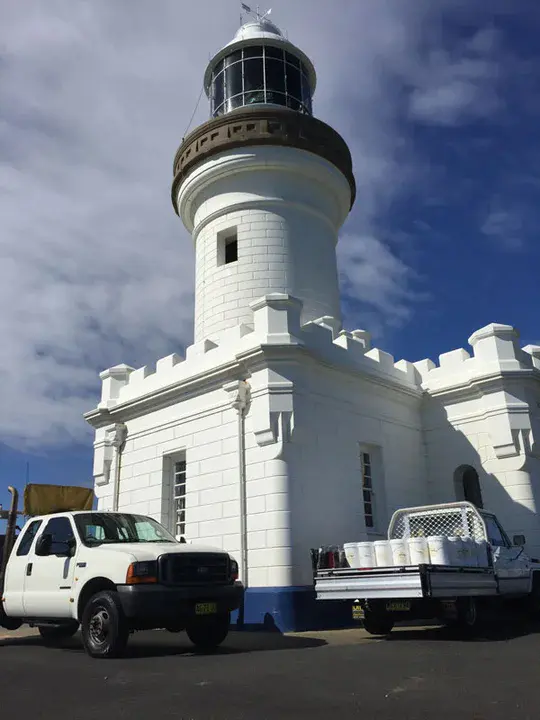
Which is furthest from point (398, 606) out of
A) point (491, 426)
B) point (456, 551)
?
point (491, 426)

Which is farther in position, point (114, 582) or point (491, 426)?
point (491, 426)

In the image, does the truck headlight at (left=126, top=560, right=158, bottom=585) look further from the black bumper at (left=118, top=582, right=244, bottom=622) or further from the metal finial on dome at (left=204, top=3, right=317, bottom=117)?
the metal finial on dome at (left=204, top=3, right=317, bottom=117)

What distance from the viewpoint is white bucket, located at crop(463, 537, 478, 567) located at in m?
9.06

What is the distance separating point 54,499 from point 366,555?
7576mm

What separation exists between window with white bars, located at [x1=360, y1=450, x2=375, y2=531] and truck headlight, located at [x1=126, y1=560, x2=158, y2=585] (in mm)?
5822

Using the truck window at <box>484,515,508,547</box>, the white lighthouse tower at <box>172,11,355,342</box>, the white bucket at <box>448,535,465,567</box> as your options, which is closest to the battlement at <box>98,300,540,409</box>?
the white lighthouse tower at <box>172,11,355,342</box>

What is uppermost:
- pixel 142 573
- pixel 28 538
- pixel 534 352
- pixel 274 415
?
pixel 534 352

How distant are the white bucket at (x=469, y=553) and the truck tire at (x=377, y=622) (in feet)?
4.72

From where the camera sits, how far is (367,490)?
12898 millimetres

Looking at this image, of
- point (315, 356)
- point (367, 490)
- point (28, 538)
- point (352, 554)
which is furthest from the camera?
point (367, 490)

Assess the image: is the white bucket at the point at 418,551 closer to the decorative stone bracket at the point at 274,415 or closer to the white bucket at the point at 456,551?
the white bucket at the point at 456,551

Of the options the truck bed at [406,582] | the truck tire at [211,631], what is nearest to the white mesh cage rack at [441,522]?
the truck bed at [406,582]

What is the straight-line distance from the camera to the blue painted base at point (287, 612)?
10.1m

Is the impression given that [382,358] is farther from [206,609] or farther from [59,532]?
[59,532]
